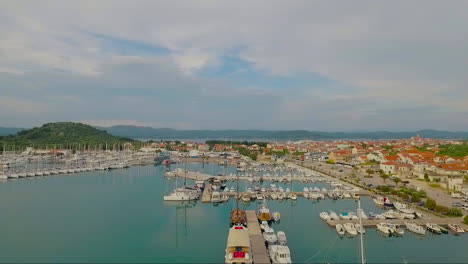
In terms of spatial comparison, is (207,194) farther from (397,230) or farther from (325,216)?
(397,230)

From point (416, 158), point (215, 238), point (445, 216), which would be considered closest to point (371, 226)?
point (445, 216)

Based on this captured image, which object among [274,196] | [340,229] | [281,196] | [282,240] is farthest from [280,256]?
[281,196]

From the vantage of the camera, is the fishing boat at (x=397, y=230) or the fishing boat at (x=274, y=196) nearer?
the fishing boat at (x=397, y=230)

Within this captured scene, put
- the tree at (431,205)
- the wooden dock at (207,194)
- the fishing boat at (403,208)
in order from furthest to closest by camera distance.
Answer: the wooden dock at (207,194), the tree at (431,205), the fishing boat at (403,208)

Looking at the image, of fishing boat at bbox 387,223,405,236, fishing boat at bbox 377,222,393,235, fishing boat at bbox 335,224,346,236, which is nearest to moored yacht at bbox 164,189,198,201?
fishing boat at bbox 335,224,346,236

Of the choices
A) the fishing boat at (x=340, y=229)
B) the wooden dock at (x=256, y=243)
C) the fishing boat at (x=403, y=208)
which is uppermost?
the fishing boat at (x=403, y=208)

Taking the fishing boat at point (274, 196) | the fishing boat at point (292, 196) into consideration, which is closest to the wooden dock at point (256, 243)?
the fishing boat at point (274, 196)

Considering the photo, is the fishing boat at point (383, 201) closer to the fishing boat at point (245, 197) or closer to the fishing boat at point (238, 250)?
the fishing boat at point (245, 197)
